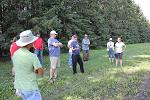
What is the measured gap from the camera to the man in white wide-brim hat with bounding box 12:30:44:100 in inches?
290

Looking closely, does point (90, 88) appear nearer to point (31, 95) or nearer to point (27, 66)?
point (31, 95)

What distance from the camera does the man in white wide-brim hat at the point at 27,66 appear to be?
7367 millimetres

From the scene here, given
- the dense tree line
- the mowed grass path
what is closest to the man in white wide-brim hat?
the mowed grass path

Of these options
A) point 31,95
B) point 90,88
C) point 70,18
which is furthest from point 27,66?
point 70,18

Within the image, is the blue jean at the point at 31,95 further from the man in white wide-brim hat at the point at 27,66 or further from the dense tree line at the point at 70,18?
the dense tree line at the point at 70,18

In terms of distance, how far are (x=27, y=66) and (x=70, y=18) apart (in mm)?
33092

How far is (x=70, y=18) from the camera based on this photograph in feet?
132

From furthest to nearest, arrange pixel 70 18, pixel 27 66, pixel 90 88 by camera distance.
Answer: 1. pixel 70 18
2. pixel 90 88
3. pixel 27 66

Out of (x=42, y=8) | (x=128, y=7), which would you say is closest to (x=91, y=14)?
(x=42, y=8)

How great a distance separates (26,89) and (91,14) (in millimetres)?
42673

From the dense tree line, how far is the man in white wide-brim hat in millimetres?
22371

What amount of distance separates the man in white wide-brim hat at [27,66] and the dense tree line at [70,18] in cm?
2237

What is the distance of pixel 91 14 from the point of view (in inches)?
1956

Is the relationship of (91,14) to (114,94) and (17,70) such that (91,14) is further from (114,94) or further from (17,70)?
(17,70)
